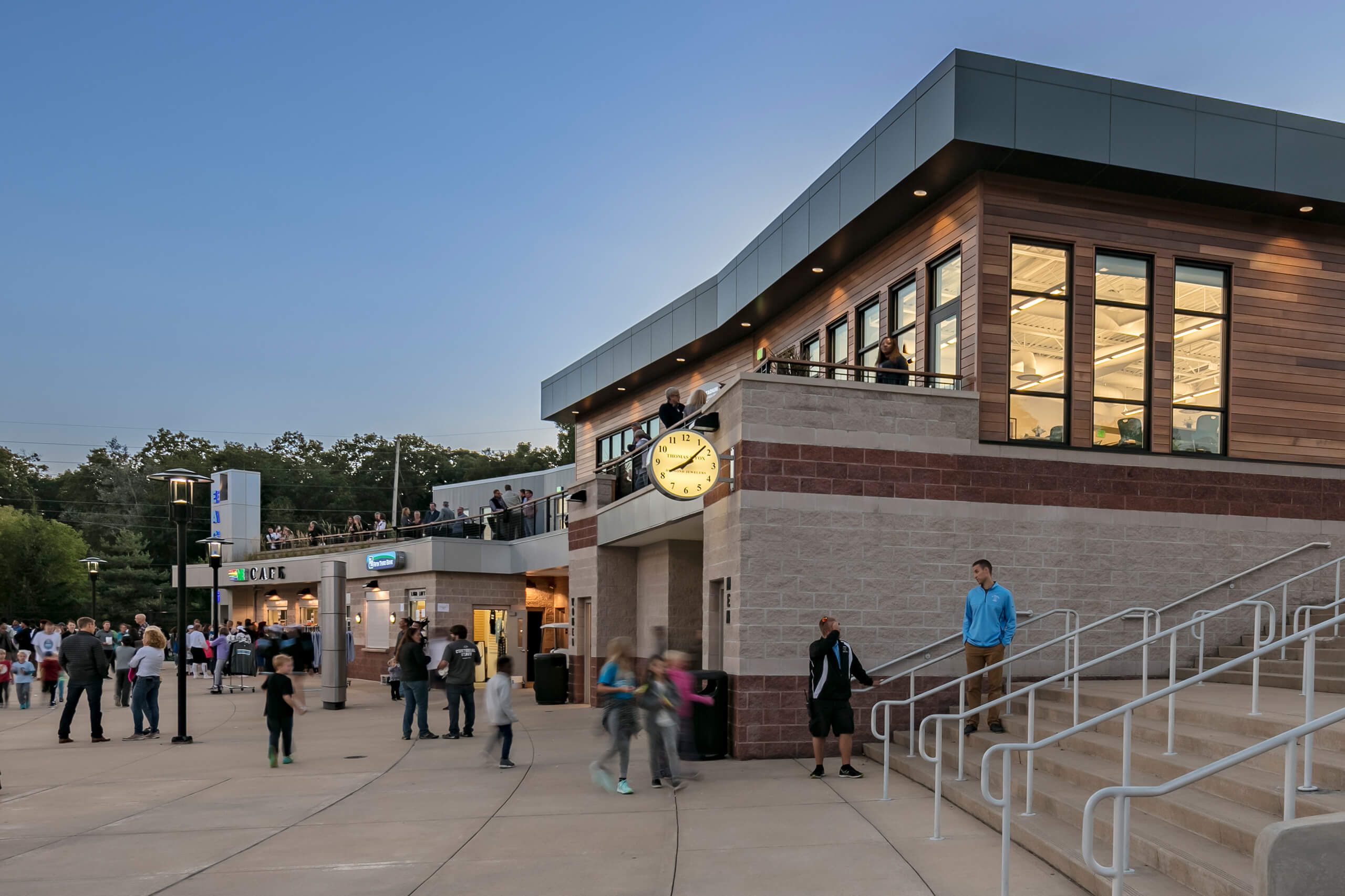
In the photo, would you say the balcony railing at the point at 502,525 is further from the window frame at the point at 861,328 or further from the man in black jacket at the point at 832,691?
the man in black jacket at the point at 832,691

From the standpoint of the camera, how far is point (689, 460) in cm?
1346

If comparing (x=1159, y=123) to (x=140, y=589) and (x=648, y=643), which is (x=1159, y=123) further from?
(x=140, y=589)

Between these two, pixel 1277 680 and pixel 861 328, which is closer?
pixel 1277 680

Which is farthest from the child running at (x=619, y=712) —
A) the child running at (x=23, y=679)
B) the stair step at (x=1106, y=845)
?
the child running at (x=23, y=679)

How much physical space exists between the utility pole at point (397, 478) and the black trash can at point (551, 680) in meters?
13.6

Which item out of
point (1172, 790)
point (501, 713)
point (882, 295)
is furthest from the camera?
point (882, 295)

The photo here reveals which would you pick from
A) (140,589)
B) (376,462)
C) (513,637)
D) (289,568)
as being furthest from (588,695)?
(376,462)

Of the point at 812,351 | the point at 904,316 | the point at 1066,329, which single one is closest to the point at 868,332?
the point at 904,316

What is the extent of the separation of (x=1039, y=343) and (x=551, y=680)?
42.4 ft

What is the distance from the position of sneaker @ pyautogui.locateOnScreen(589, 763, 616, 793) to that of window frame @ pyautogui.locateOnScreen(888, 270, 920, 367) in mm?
7514

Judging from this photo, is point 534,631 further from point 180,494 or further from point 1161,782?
point 1161,782

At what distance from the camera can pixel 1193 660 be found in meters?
13.8

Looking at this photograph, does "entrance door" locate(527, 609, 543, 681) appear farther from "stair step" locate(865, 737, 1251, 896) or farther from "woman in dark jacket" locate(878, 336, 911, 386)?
"stair step" locate(865, 737, 1251, 896)

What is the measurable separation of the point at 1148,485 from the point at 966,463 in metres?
2.71
